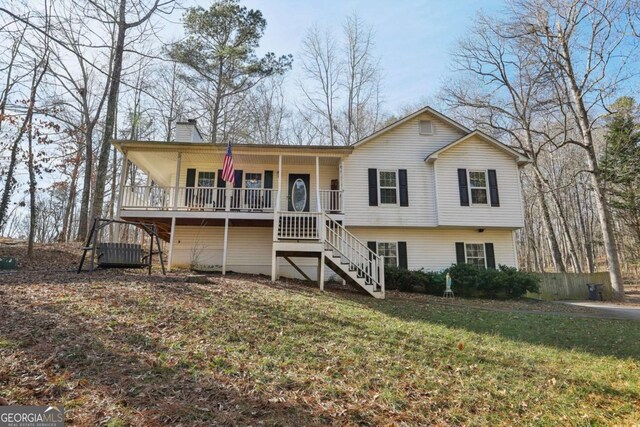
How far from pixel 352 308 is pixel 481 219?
9108mm

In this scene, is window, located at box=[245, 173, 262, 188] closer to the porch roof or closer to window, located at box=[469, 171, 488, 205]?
the porch roof

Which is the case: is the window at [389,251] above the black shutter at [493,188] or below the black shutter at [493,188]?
below

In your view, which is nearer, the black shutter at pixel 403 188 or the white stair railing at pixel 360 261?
the white stair railing at pixel 360 261

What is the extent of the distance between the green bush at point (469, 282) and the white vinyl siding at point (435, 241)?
1255mm

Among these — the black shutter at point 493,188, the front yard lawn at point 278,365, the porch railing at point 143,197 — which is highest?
the black shutter at point 493,188

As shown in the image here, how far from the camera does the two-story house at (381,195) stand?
13.5m

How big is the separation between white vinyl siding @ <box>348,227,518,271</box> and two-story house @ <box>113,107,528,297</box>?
0.14ft

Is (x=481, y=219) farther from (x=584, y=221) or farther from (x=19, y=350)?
(x=584, y=221)

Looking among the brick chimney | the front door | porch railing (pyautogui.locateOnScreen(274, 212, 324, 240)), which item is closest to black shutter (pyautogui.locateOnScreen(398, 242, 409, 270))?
the front door

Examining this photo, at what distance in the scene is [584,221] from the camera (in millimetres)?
33406

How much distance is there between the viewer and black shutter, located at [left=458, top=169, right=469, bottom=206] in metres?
14.3

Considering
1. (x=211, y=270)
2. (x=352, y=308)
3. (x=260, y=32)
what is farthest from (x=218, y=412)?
(x=260, y=32)

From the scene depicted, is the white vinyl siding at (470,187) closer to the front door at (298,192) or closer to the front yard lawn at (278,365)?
the front door at (298,192)

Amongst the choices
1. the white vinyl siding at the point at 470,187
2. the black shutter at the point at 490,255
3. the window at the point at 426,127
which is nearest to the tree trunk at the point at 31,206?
the white vinyl siding at the point at 470,187
